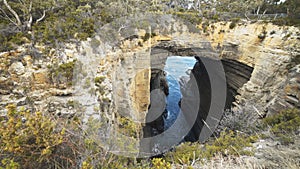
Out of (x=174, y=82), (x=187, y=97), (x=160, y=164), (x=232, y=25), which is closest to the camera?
(x=160, y=164)

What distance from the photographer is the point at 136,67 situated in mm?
9031

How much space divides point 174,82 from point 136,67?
16.9m

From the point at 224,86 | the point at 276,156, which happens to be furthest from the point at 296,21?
the point at 276,156

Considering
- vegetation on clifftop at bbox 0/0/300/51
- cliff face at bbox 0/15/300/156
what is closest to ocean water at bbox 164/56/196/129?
cliff face at bbox 0/15/300/156

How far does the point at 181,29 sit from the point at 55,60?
26.7 feet

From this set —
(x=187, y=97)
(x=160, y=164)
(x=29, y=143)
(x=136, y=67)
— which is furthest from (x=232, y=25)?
(x=29, y=143)

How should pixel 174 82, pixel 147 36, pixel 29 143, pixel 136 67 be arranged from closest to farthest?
pixel 29 143 < pixel 136 67 < pixel 147 36 < pixel 174 82

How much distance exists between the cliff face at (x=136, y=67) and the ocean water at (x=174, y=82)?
6.87 metres

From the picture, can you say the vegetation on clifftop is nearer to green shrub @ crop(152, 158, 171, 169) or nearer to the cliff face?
the cliff face

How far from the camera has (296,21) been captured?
8.73m

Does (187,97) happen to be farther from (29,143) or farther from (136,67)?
(29,143)

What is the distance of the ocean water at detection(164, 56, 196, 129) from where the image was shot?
17.5 meters

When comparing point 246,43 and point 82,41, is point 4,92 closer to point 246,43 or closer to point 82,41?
point 82,41

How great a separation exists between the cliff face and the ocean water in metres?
6.87
